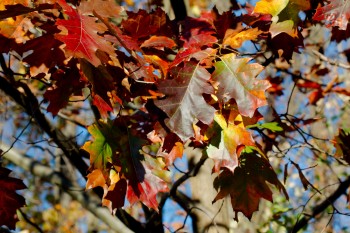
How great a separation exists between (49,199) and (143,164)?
529cm

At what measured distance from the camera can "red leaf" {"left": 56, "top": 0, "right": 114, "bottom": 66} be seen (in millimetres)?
917

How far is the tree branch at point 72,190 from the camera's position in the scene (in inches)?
69.3

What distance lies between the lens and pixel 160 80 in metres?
1.11

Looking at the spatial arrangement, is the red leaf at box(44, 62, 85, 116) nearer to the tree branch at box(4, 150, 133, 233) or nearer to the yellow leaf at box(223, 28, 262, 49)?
the yellow leaf at box(223, 28, 262, 49)

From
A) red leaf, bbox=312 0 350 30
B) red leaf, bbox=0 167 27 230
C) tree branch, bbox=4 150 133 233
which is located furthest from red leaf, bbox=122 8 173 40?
tree branch, bbox=4 150 133 233

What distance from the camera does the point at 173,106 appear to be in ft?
3.47

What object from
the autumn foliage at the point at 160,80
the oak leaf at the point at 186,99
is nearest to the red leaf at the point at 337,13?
the autumn foliage at the point at 160,80

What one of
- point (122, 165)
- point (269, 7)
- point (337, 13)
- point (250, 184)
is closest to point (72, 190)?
point (122, 165)

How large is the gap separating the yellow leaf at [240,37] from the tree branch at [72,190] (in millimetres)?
904

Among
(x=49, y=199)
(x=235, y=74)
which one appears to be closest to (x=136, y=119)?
(x=235, y=74)

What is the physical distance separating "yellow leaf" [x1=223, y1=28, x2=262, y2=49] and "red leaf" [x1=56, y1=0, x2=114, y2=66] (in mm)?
385

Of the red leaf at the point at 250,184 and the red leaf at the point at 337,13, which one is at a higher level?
the red leaf at the point at 337,13

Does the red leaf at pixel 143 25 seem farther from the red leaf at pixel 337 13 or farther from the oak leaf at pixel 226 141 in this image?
the red leaf at pixel 337 13

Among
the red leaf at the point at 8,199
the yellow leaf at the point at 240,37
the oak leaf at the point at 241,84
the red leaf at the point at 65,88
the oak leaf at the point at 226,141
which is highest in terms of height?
the yellow leaf at the point at 240,37
